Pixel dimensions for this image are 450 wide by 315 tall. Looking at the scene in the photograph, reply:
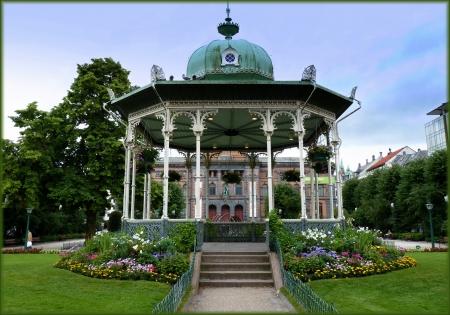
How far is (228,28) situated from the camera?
16.3 m

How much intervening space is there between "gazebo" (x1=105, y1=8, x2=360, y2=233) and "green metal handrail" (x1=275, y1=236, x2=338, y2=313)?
3908 mm

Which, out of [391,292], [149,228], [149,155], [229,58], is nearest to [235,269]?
[149,228]

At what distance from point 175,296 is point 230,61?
9.77m

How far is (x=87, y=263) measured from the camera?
11086 millimetres

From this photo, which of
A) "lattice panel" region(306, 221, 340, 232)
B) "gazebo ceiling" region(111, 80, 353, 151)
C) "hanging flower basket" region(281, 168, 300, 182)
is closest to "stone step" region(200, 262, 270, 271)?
"lattice panel" region(306, 221, 340, 232)

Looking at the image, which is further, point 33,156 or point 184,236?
point 33,156

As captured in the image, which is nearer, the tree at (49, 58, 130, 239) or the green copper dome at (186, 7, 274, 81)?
the green copper dome at (186, 7, 274, 81)

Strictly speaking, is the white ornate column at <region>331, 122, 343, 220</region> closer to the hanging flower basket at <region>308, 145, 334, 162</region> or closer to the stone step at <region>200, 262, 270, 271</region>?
the hanging flower basket at <region>308, 145, 334, 162</region>

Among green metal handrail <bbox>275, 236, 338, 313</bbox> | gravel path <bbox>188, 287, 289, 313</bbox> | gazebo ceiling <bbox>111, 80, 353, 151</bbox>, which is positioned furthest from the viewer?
gazebo ceiling <bbox>111, 80, 353, 151</bbox>

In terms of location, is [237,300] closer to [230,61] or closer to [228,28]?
[230,61]

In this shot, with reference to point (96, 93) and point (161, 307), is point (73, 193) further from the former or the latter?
point (161, 307)

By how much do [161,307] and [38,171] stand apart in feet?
66.0

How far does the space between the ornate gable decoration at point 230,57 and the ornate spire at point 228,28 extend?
7.80 ft

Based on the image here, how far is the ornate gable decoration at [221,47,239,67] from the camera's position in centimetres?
1431
